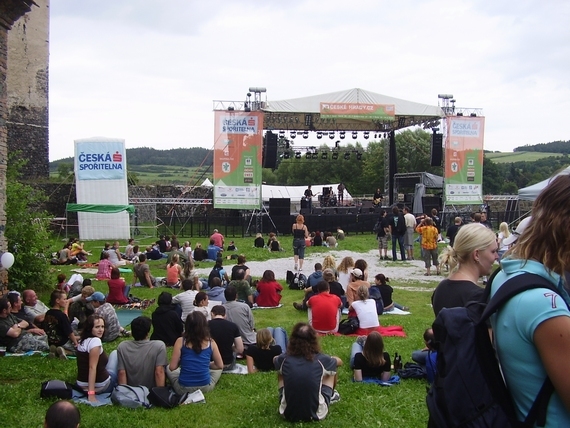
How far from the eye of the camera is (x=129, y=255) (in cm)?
1727

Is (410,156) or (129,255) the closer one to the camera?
(129,255)

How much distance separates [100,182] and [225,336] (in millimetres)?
18036

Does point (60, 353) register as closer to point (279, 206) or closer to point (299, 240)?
point (299, 240)

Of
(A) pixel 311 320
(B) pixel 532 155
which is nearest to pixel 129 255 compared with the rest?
(A) pixel 311 320

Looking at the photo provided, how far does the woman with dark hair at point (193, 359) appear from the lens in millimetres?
5449

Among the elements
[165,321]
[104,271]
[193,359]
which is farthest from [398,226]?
[193,359]

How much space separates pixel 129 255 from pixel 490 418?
16.5 m

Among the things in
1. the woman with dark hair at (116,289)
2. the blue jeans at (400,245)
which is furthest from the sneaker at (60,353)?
the blue jeans at (400,245)

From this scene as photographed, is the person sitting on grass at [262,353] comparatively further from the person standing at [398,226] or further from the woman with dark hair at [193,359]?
the person standing at [398,226]

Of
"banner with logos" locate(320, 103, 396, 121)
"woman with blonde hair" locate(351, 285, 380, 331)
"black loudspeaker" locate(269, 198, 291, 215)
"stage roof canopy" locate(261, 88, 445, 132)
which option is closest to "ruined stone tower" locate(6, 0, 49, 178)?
"stage roof canopy" locate(261, 88, 445, 132)

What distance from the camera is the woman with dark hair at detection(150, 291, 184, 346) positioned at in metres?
7.02

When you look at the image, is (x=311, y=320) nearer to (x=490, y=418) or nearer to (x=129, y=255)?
(x=490, y=418)

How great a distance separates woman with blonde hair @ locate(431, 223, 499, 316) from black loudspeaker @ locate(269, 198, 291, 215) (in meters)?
21.7

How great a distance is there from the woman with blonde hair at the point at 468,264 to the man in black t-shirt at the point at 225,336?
3.31 meters
